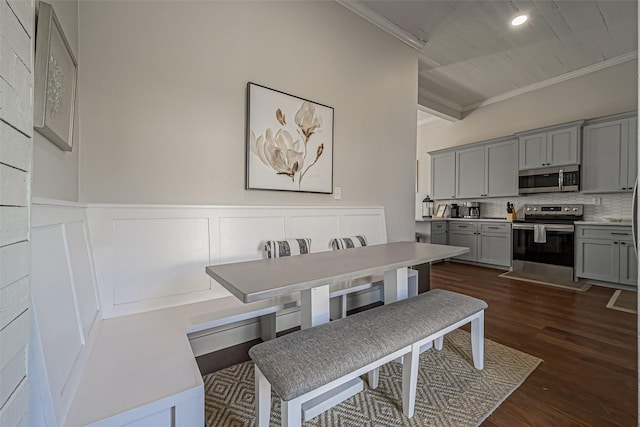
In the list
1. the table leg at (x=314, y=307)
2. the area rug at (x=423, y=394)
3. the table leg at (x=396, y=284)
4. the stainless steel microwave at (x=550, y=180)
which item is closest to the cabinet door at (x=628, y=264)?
the stainless steel microwave at (x=550, y=180)

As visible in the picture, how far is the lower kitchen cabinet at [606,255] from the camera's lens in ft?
10.7

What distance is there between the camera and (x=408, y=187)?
129 inches

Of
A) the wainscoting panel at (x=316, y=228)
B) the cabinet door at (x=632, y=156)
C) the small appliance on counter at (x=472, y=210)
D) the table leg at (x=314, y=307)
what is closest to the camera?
the table leg at (x=314, y=307)

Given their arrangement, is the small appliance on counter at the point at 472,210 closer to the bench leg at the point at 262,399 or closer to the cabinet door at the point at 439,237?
the cabinet door at the point at 439,237

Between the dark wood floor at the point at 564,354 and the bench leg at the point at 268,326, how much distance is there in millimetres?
180

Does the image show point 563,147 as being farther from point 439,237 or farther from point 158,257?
point 158,257

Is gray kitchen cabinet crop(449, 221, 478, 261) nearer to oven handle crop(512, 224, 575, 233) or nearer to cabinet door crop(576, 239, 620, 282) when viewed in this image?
oven handle crop(512, 224, 575, 233)

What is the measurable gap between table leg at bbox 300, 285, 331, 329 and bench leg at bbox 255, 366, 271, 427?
38 cm

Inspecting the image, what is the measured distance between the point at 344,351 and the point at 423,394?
0.75m

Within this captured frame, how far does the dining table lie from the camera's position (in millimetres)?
1098

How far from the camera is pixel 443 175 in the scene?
548cm

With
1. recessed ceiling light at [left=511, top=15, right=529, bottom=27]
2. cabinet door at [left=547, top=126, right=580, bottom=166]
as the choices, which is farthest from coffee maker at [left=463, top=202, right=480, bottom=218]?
recessed ceiling light at [left=511, top=15, right=529, bottom=27]

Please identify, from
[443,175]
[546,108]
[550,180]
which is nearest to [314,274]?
[550,180]

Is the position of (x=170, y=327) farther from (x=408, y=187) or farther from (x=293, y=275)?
(x=408, y=187)
